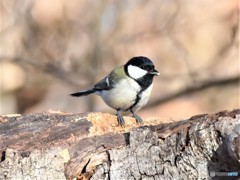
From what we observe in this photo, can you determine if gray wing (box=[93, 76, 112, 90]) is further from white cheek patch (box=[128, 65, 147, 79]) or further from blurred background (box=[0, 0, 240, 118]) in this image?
blurred background (box=[0, 0, 240, 118])

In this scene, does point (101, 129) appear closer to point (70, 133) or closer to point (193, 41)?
point (70, 133)

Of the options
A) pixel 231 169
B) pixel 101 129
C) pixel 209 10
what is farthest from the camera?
pixel 209 10

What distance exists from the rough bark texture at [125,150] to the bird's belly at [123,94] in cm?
133

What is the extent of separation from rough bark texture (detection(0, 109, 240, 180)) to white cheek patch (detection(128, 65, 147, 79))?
1.43 metres

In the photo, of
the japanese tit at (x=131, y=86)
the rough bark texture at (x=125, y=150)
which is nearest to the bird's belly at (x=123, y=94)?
the japanese tit at (x=131, y=86)

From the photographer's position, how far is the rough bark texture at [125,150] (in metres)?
2.61

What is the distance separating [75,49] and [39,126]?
3.90 meters

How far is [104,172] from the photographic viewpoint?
2.81 metres

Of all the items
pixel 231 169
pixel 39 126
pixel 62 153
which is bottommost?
pixel 231 169

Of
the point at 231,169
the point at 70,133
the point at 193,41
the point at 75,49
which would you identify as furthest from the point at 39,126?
the point at 193,41

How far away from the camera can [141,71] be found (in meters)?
4.45

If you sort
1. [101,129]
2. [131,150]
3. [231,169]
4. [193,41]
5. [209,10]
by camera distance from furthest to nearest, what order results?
1. [193,41]
2. [209,10]
3. [101,129]
4. [131,150]
5. [231,169]

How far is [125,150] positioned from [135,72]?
1696 mm

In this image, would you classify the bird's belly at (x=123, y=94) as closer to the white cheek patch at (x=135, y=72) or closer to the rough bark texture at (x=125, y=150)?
the white cheek patch at (x=135, y=72)
